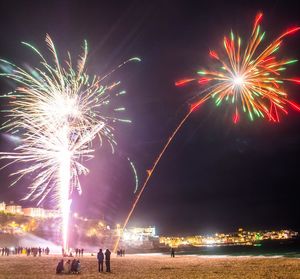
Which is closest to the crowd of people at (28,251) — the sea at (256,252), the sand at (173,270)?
the sand at (173,270)

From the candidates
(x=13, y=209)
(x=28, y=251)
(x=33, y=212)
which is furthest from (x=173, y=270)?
(x=33, y=212)

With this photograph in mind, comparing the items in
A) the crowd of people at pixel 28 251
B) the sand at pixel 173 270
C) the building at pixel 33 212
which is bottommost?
the sand at pixel 173 270

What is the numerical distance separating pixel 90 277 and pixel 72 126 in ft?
37.6

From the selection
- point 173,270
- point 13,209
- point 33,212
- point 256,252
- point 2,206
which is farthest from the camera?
point 33,212

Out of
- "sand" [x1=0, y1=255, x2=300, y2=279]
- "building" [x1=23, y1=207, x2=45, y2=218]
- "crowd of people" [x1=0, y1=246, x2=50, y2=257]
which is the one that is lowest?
"sand" [x1=0, y1=255, x2=300, y2=279]

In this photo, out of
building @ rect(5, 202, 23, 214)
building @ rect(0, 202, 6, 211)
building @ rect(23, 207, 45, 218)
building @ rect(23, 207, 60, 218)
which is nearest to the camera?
building @ rect(0, 202, 6, 211)

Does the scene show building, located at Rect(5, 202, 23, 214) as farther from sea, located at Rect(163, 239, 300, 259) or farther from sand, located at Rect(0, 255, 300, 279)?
sand, located at Rect(0, 255, 300, 279)

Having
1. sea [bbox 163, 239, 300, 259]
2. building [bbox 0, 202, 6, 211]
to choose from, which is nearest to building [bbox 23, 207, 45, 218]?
building [bbox 0, 202, 6, 211]

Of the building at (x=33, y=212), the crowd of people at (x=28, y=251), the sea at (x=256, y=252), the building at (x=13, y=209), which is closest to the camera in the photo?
the crowd of people at (x=28, y=251)

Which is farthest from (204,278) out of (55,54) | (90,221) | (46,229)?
(90,221)

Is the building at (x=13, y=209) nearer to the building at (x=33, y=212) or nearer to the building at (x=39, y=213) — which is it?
the building at (x=33, y=212)

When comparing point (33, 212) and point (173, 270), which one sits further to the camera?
point (33, 212)

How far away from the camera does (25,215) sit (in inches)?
4921

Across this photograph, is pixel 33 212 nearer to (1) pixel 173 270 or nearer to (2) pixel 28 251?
(2) pixel 28 251
